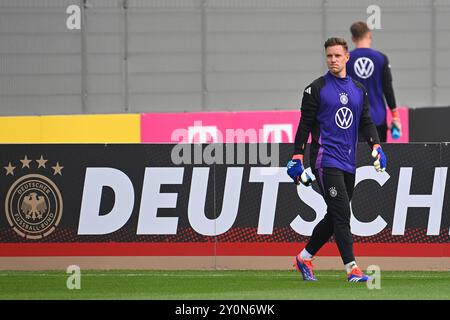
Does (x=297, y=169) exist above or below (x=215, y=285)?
above

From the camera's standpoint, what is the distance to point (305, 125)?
9.55 m

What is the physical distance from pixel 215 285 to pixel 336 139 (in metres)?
1.45

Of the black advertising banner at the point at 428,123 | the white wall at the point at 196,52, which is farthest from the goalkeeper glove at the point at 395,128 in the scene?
the white wall at the point at 196,52

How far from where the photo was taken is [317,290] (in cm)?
902

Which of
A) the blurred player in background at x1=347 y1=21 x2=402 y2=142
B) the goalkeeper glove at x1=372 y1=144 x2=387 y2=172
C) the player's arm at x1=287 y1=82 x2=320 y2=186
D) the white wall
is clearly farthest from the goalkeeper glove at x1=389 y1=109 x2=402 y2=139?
the white wall

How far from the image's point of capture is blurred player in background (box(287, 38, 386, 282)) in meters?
9.47

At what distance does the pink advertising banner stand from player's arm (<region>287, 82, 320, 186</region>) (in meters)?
7.49

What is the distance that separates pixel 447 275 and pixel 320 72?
7433mm

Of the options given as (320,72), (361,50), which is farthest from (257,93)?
(361,50)

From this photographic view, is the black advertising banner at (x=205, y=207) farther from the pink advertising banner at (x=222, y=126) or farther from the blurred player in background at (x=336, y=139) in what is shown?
the pink advertising banner at (x=222, y=126)

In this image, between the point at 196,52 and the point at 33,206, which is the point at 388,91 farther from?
the point at 196,52

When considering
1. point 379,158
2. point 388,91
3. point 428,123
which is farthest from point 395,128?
point 428,123

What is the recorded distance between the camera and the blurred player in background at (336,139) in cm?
947

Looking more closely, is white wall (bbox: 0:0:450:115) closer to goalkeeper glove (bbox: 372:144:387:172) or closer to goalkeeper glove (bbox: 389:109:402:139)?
goalkeeper glove (bbox: 389:109:402:139)
